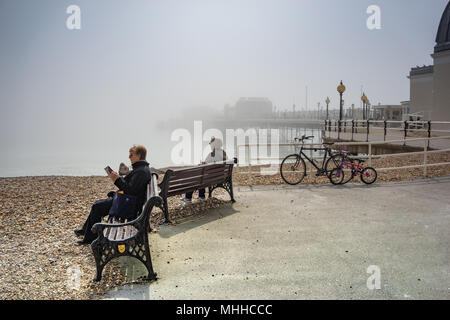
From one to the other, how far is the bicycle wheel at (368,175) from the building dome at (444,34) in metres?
21.3

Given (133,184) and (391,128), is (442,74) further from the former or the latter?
(133,184)

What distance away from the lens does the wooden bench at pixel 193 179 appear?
6411 mm

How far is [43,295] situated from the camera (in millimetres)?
3812

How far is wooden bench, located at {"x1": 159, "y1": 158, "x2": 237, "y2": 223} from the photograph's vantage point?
641cm

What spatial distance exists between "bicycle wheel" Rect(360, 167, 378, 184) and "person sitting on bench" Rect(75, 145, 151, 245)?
20.6 feet

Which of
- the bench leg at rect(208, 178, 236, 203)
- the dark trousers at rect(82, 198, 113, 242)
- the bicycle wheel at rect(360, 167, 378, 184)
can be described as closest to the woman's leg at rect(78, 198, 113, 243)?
the dark trousers at rect(82, 198, 113, 242)

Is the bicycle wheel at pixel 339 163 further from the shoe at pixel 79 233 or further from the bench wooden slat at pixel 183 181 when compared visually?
the shoe at pixel 79 233

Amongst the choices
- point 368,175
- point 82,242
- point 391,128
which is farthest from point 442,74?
point 82,242

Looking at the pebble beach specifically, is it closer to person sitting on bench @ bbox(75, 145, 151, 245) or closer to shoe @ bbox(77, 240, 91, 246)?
shoe @ bbox(77, 240, 91, 246)

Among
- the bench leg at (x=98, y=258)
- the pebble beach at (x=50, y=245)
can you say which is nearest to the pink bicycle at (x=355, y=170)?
the pebble beach at (x=50, y=245)

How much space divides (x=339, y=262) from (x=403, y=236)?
1.54 m

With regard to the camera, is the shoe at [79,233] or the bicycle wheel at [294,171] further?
the bicycle wheel at [294,171]

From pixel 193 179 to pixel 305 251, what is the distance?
2.76m
